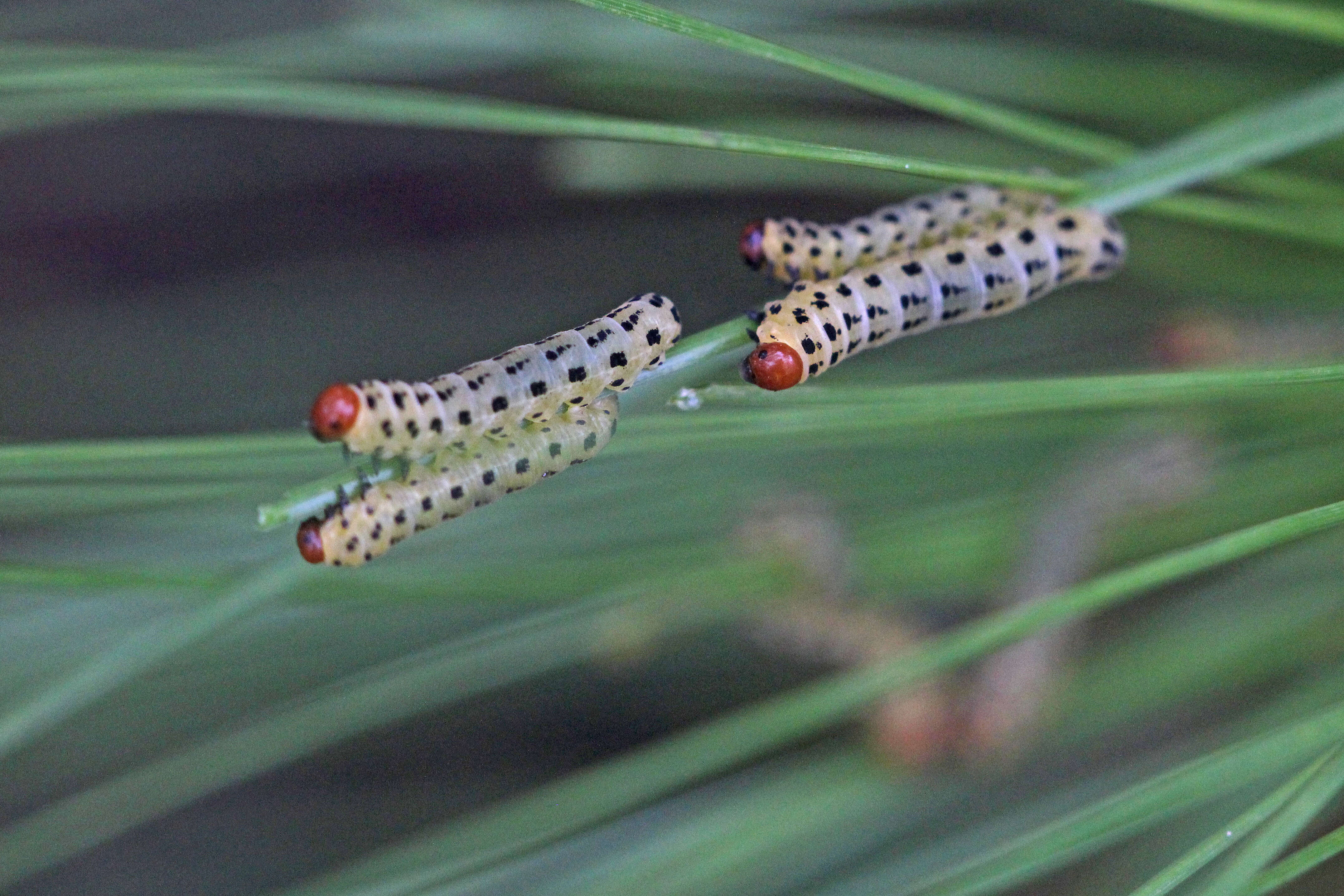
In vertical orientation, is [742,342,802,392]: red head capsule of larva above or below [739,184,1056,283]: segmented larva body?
below

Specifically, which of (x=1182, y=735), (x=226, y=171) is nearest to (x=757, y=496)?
(x=1182, y=735)

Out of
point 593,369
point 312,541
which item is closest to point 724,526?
point 593,369

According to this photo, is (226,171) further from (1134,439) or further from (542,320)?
(1134,439)

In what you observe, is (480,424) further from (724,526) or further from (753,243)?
(724,526)

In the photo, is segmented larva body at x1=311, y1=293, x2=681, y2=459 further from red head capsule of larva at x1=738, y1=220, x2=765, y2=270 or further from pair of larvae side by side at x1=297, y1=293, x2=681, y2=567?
red head capsule of larva at x1=738, y1=220, x2=765, y2=270

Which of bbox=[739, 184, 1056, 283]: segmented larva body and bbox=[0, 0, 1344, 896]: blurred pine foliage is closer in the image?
bbox=[0, 0, 1344, 896]: blurred pine foliage

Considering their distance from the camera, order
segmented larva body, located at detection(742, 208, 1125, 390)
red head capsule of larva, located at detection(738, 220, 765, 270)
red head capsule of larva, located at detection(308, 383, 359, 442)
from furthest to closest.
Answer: red head capsule of larva, located at detection(738, 220, 765, 270) → segmented larva body, located at detection(742, 208, 1125, 390) → red head capsule of larva, located at detection(308, 383, 359, 442)

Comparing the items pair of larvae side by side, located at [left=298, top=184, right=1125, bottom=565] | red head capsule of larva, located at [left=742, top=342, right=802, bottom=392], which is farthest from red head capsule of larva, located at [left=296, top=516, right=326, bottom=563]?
red head capsule of larva, located at [left=742, top=342, right=802, bottom=392]
